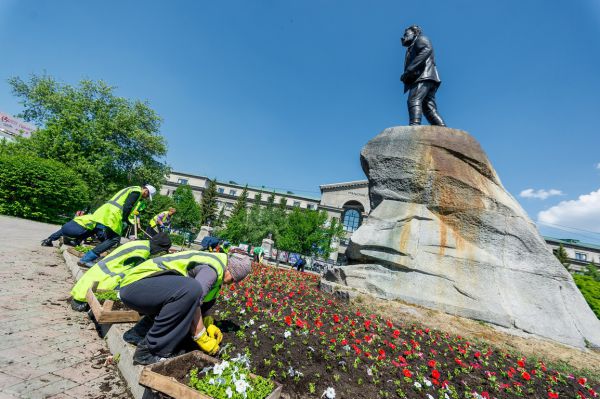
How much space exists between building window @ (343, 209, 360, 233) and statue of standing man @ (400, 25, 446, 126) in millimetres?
44731

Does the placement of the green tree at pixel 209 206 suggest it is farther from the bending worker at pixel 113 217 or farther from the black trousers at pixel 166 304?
the black trousers at pixel 166 304

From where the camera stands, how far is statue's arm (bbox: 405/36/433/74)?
9.20 m

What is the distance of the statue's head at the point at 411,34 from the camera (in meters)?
9.59

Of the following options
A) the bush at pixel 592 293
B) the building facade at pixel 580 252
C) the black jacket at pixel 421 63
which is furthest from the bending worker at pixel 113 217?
the building facade at pixel 580 252

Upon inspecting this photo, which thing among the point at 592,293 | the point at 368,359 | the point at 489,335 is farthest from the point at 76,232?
the point at 592,293

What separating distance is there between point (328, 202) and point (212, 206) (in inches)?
943

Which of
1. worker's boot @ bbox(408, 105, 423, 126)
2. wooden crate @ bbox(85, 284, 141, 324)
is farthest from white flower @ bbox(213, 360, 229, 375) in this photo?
worker's boot @ bbox(408, 105, 423, 126)

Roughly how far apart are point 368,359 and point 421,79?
8.78 m

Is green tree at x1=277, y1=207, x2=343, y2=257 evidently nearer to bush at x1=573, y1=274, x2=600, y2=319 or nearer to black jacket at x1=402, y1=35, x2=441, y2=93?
bush at x1=573, y1=274, x2=600, y2=319

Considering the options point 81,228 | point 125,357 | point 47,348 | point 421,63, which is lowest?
point 47,348

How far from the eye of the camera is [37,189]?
53.0ft

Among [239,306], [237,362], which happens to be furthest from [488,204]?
[237,362]

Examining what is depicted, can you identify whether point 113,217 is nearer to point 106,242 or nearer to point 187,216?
point 106,242

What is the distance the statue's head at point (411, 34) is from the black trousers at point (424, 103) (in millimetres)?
1524
